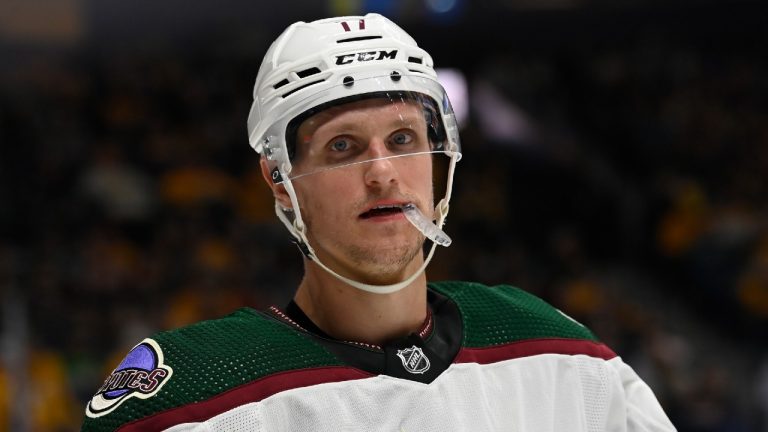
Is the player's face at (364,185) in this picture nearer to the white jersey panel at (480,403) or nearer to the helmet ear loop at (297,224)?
the helmet ear loop at (297,224)

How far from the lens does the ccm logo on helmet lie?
1.78 m

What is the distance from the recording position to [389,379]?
67.2 inches

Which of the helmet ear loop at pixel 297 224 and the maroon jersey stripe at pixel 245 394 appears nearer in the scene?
the maroon jersey stripe at pixel 245 394

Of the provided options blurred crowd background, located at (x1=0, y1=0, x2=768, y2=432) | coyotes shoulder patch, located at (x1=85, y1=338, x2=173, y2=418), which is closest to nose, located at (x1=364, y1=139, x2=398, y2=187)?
coyotes shoulder patch, located at (x1=85, y1=338, x2=173, y2=418)

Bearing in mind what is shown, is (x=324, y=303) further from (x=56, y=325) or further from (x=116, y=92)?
(x=116, y=92)

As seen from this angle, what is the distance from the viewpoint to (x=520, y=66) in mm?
9602

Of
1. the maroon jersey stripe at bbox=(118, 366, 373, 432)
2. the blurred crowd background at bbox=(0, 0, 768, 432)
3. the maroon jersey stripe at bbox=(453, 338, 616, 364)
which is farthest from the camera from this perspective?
the blurred crowd background at bbox=(0, 0, 768, 432)

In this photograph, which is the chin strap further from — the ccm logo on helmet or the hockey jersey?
the ccm logo on helmet

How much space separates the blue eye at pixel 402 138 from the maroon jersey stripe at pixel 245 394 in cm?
37

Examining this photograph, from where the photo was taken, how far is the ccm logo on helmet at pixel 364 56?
1.78 metres

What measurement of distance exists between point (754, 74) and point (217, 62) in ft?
13.9

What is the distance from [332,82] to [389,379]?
0.47 meters

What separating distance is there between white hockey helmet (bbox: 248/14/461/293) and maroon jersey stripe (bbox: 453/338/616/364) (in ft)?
0.56

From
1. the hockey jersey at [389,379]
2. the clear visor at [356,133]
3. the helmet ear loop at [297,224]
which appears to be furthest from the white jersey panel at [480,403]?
the clear visor at [356,133]
